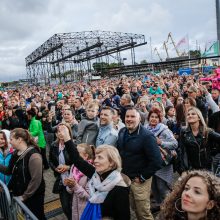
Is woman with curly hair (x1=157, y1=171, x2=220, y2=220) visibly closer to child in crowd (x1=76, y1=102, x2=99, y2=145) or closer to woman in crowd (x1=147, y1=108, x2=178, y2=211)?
woman in crowd (x1=147, y1=108, x2=178, y2=211)

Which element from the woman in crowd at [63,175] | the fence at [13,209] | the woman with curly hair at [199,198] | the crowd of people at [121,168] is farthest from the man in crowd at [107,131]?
the woman with curly hair at [199,198]

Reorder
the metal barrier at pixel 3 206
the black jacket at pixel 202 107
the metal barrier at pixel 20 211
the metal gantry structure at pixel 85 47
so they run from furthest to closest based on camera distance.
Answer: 1. the metal gantry structure at pixel 85 47
2. the black jacket at pixel 202 107
3. the metal barrier at pixel 3 206
4. the metal barrier at pixel 20 211

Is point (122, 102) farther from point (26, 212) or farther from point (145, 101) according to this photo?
Answer: point (26, 212)

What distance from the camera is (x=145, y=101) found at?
655 centimetres

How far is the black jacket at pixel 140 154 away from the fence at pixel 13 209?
4.46 feet

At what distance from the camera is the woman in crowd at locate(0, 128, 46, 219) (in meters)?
3.43

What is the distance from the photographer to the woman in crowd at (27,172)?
135 inches

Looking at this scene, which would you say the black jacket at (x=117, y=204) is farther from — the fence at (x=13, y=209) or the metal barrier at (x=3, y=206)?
the metal barrier at (x=3, y=206)

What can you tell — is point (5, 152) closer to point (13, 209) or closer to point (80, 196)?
point (13, 209)

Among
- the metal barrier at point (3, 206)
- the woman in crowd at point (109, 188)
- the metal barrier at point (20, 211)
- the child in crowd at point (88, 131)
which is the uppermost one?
the child in crowd at point (88, 131)

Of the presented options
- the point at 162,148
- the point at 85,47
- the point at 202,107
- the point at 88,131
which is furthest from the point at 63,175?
the point at 85,47

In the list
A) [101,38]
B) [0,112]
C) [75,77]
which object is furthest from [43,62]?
[0,112]

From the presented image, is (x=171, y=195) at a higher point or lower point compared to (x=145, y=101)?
lower

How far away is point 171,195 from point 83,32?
138ft
